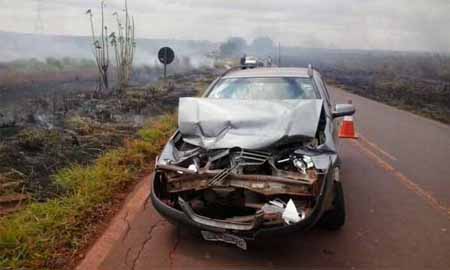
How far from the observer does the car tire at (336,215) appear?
4.35 m

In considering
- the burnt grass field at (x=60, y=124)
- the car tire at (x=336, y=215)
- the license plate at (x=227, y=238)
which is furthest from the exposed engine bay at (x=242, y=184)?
the burnt grass field at (x=60, y=124)

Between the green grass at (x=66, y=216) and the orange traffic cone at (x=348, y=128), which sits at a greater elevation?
the orange traffic cone at (x=348, y=128)

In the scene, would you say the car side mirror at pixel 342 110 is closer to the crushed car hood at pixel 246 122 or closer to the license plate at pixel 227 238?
the crushed car hood at pixel 246 122

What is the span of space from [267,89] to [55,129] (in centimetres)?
554

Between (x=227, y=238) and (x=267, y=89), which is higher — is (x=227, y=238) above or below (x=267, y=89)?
below

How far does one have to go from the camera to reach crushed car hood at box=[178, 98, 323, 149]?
4.32 m

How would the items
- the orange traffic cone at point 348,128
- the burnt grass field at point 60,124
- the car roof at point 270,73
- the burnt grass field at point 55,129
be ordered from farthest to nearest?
the orange traffic cone at point 348,128 → the car roof at point 270,73 → the burnt grass field at point 60,124 → the burnt grass field at point 55,129

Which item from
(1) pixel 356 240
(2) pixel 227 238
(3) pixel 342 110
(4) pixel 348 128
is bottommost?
(1) pixel 356 240

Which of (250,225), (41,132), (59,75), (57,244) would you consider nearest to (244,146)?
(250,225)

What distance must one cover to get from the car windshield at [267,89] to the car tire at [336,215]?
172cm

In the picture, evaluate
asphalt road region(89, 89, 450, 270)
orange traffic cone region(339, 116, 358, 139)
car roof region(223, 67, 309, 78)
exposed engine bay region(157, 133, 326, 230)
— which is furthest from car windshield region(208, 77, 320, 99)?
orange traffic cone region(339, 116, 358, 139)

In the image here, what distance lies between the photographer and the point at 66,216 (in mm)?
4676

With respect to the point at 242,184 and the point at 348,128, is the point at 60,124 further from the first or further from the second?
the point at 242,184

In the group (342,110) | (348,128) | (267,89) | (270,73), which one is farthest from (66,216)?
(348,128)
